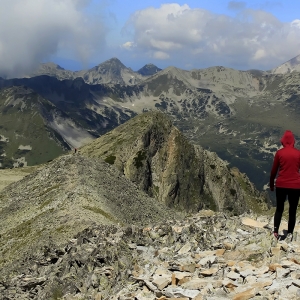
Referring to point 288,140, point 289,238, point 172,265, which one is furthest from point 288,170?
point 172,265

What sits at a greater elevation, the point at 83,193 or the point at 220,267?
the point at 220,267

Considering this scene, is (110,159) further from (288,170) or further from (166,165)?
(288,170)

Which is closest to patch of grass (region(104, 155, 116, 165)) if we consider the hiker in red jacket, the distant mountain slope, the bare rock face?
the bare rock face

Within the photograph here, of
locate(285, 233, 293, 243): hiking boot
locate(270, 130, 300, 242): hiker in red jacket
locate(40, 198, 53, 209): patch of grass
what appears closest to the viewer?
locate(270, 130, 300, 242): hiker in red jacket

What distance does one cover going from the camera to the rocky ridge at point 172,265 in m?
15.5

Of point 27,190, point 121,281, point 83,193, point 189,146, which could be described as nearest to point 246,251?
point 121,281

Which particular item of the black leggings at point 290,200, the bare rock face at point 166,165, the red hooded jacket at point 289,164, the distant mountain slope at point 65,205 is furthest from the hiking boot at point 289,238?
the bare rock face at point 166,165

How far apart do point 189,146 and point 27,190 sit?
93.7m

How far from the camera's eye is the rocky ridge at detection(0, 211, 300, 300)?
1546 centimetres

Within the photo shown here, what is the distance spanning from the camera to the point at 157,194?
5084 inches

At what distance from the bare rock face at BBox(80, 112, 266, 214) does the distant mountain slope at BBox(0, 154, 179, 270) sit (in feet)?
175

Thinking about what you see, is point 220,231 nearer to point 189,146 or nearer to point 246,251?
point 246,251

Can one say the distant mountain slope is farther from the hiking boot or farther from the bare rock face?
the bare rock face

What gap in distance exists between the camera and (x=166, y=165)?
140 meters
